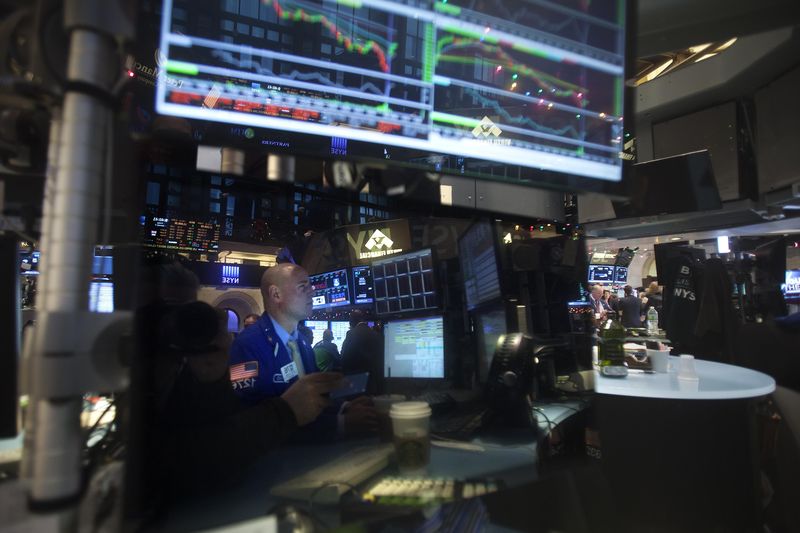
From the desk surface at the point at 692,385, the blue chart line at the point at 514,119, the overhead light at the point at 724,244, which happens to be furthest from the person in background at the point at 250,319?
the overhead light at the point at 724,244

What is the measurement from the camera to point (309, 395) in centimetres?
80

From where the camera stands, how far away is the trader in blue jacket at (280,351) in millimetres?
752

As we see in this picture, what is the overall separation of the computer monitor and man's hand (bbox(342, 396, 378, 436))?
350 millimetres

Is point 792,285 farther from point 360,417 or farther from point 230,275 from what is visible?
point 230,275

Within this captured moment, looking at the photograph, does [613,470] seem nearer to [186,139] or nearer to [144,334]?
[144,334]

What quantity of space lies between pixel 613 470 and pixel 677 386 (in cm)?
46

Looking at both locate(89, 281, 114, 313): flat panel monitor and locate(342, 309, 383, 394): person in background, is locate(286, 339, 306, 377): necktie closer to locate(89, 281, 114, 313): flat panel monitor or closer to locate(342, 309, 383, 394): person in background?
locate(342, 309, 383, 394): person in background

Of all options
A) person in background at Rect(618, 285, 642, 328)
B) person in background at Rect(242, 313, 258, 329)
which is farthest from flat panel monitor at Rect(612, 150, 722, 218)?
person in background at Rect(618, 285, 642, 328)

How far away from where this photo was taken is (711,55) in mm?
2639

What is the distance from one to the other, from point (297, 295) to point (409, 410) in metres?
0.35

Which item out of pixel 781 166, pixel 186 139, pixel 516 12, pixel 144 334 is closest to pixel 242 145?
pixel 186 139

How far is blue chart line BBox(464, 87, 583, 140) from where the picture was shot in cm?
93

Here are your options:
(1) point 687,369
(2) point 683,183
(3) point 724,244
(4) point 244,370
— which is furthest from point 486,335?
(3) point 724,244

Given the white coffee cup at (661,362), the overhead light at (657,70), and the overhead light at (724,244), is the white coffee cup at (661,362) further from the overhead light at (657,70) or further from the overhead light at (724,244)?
the overhead light at (724,244)
